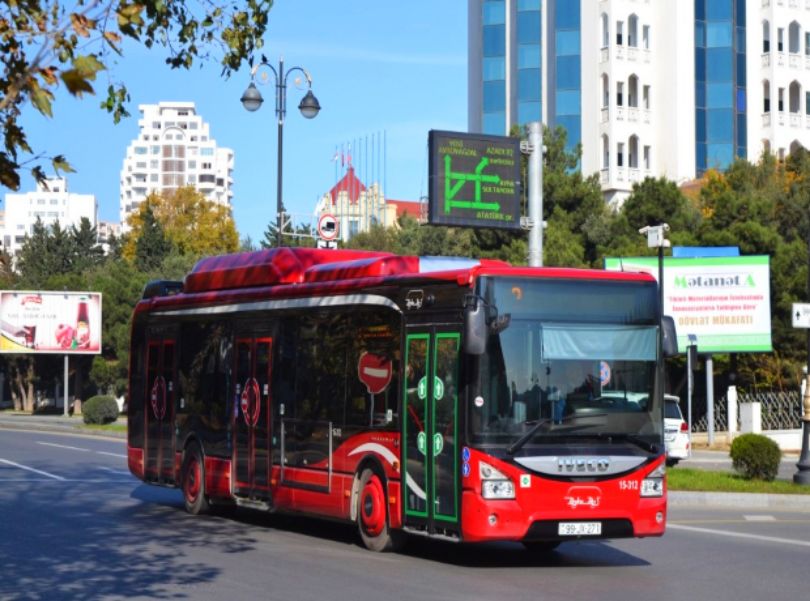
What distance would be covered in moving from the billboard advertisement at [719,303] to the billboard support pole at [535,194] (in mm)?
17668

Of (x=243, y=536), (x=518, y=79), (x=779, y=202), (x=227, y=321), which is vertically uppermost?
(x=518, y=79)

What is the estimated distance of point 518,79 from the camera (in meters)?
84.3

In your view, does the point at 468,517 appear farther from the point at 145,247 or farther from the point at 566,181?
the point at 145,247

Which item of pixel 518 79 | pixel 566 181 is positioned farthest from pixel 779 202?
pixel 518 79

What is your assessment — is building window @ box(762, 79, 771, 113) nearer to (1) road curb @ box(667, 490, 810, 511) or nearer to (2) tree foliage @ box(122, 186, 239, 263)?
(2) tree foliage @ box(122, 186, 239, 263)

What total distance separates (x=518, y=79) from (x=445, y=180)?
55.7 metres

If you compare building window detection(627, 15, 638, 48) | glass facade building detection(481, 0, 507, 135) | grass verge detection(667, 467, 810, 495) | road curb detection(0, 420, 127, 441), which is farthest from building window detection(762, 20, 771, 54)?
grass verge detection(667, 467, 810, 495)

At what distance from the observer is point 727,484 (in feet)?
80.2

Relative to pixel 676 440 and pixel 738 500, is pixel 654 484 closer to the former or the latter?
pixel 738 500

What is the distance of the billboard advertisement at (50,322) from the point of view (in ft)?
256

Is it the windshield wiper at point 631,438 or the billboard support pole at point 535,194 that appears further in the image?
the billboard support pole at point 535,194

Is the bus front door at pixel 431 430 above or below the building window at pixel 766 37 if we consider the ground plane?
below

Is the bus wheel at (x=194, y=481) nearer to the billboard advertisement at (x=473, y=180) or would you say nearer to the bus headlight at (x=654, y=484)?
the bus headlight at (x=654, y=484)

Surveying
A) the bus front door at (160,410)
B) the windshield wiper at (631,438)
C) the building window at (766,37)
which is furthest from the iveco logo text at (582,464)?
the building window at (766,37)
